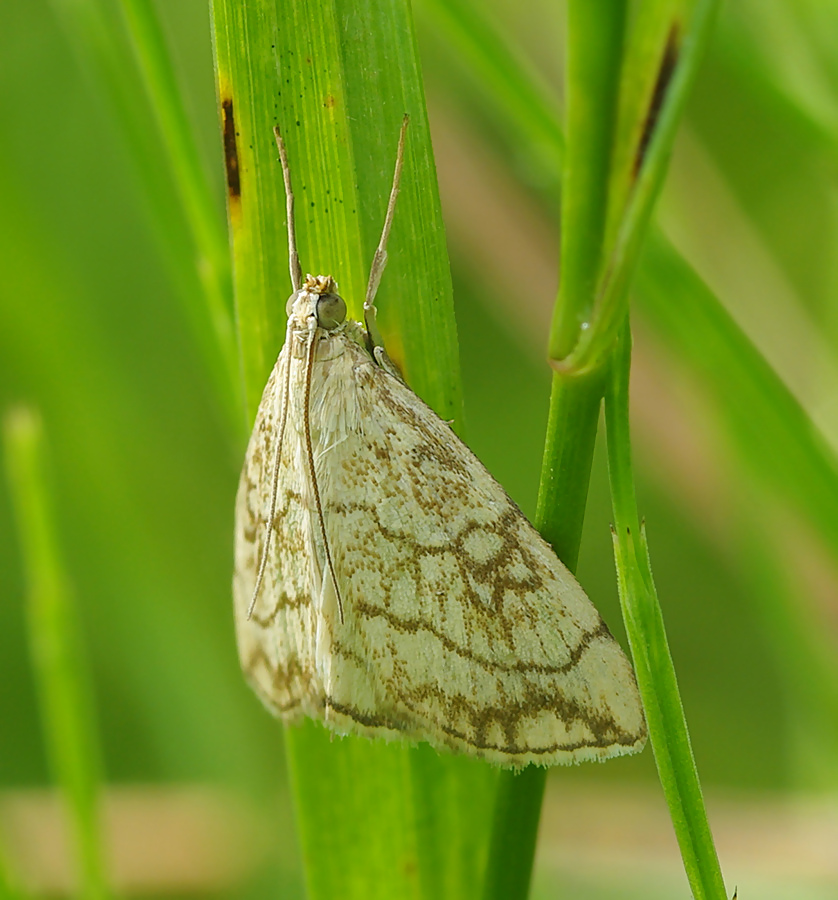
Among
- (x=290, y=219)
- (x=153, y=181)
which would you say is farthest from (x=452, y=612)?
(x=153, y=181)

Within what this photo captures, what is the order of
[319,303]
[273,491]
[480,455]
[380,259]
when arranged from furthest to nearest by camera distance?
[480,455], [273,491], [319,303], [380,259]

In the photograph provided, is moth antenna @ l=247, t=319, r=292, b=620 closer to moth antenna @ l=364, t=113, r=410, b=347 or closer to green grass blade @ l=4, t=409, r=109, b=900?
moth antenna @ l=364, t=113, r=410, b=347

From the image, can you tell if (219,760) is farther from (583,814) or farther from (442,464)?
(442,464)

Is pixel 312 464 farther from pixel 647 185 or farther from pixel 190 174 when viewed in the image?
pixel 647 185

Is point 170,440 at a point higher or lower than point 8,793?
higher

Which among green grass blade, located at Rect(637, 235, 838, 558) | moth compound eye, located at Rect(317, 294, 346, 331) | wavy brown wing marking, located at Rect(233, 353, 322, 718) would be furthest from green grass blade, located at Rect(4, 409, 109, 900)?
green grass blade, located at Rect(637, 235, 838, 558)

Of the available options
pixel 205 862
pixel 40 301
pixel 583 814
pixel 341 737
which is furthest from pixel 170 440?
pixel 341 737

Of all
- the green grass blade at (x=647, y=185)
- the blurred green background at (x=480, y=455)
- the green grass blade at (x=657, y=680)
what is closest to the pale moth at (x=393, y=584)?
the green grass blade at (x=657, y=680)
